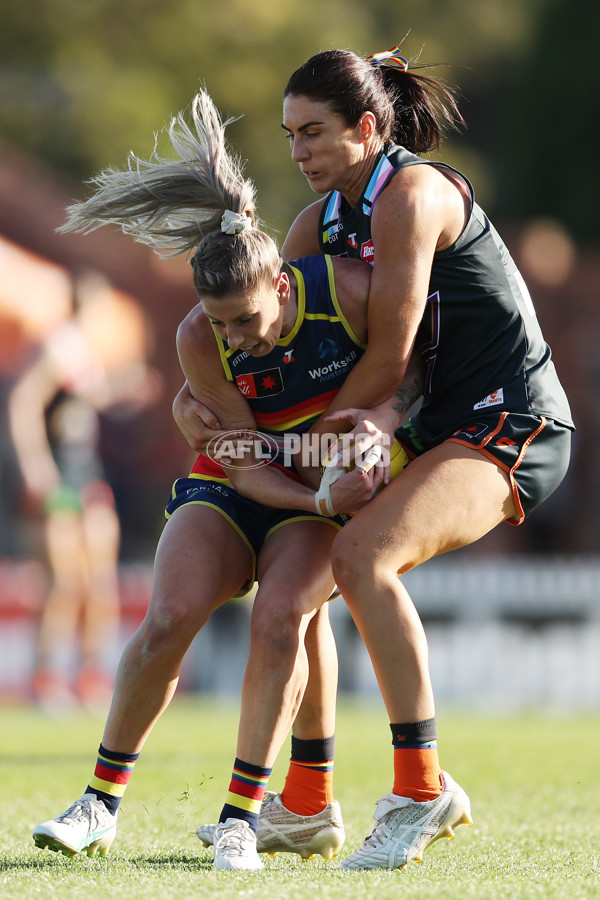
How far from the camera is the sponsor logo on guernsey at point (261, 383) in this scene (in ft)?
12.5

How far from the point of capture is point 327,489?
3686mm

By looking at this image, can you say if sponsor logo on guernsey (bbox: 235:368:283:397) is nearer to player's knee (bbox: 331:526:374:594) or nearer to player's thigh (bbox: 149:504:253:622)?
player's thigh (bbox: 149:504:253:622)

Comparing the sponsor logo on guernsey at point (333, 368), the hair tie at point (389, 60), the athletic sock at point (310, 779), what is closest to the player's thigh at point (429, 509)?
the sponsor logo on guernsey at point (333, 368)

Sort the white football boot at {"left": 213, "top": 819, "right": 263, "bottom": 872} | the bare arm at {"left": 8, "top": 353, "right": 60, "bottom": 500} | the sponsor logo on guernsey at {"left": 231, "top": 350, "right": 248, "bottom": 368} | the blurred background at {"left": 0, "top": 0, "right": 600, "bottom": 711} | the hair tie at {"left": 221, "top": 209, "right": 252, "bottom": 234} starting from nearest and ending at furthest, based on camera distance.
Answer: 1. the white football boot at {"left": 213, "top": 819, "right": 263, "bottom": 872}
2. the hair tie at {"left": 221, "top": 209, "right": 252, "bottom": 234}
3. the sponsor logo on guernsey at {"left": 231, "top": 350, "right": 248, "bottom": 368}
4. the bare arm at {"left": 8, "top": 353, "right": 60, "bottom": 500}
5. the blurred background at {"left": 0, "top": 0, "right": 600, "bottom": 711}

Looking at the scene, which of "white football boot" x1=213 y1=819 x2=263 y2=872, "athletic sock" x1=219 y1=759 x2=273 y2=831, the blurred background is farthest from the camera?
the blurred background

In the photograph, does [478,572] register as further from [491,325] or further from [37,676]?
[491,325]

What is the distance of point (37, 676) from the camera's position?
966 cm

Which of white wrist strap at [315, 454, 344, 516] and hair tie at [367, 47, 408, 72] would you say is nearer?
white wrist strap at [315, 454, 344, 516]

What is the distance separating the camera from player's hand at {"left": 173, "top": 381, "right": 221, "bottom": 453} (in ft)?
12.7

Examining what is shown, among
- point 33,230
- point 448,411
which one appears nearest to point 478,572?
point 448,411

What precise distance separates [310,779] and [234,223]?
5.70ft

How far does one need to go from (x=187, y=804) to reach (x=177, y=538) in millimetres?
1676

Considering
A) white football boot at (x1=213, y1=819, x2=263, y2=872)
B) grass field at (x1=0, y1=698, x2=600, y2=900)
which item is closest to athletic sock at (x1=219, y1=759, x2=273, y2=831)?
white football boot at (x1=213, y1=819, x2=263, y2=872)

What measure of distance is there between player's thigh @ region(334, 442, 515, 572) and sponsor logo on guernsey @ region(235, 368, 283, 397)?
18.8 inches
